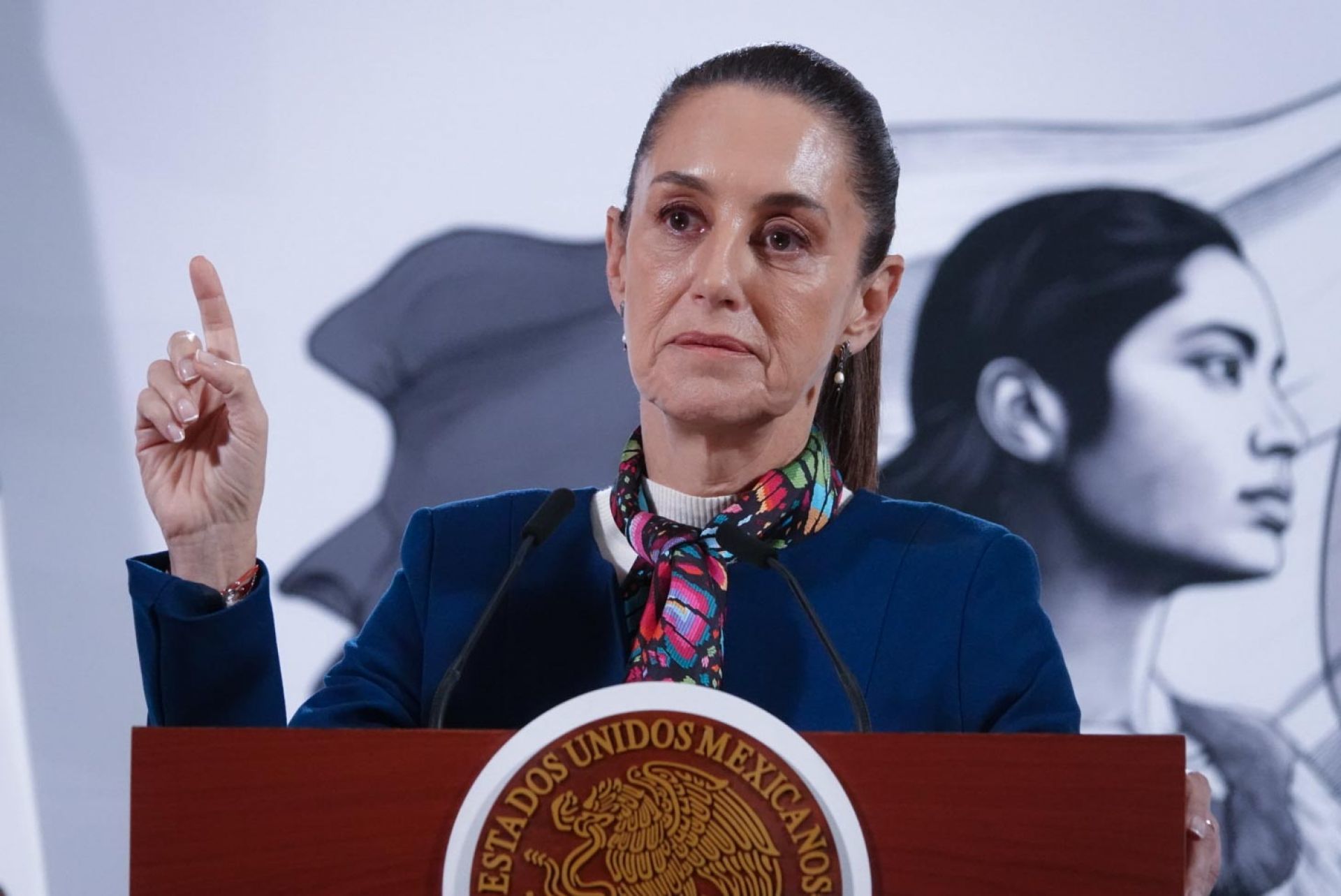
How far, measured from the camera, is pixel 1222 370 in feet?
7.02

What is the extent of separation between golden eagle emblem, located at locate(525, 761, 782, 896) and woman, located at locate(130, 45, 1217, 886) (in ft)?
1.13

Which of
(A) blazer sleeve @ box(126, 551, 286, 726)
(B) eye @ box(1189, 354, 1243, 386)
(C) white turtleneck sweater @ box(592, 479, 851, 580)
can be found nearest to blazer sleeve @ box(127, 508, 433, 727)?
(A) blazer sleeve @ box(126, 551, 286, 726)

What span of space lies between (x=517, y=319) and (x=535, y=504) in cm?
92

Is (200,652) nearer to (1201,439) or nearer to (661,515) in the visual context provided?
(661,515)

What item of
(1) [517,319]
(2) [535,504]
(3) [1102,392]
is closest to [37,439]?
(1) [517,319]

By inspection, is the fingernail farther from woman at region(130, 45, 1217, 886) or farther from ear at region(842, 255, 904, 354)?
ear at region(842, 255, 904, 354)

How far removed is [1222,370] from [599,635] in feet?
4.16

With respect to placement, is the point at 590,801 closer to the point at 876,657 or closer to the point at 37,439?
the point at 876,657

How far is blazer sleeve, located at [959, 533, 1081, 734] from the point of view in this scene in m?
1.21

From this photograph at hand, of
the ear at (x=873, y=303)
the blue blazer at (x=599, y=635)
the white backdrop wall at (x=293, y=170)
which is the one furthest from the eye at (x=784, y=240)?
the white backdrop wall at (x=293, y=170)

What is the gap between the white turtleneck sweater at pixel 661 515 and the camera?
1.35 meters

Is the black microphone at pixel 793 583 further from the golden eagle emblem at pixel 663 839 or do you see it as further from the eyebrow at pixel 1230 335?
the eyebrow at pixel 1230 335

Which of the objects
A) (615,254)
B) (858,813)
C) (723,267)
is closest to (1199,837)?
(858,813)

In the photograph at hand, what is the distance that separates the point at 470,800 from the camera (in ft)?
2.74
